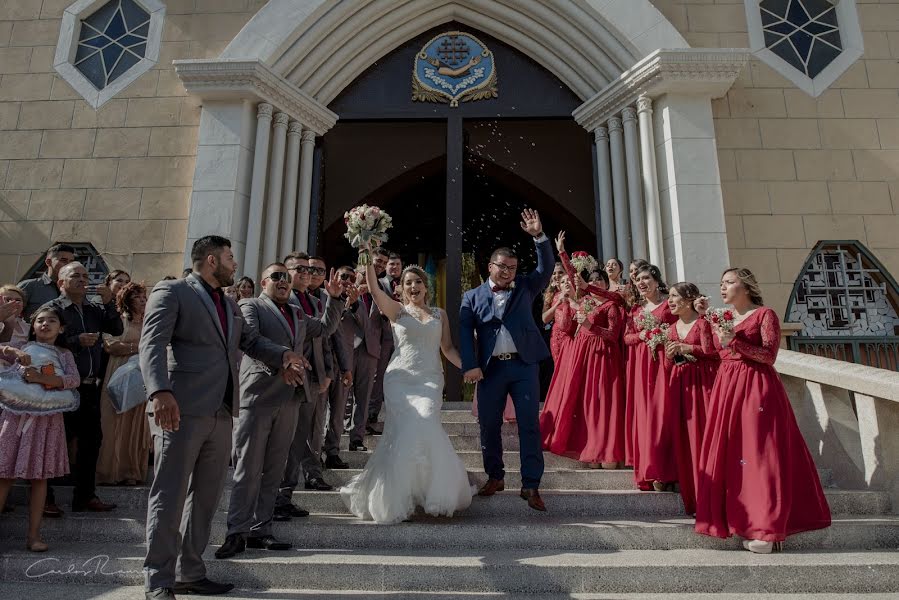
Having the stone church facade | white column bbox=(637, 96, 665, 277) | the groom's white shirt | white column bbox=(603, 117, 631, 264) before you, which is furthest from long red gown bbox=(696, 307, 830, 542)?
white column bbox=(603, 117, 631, 264)

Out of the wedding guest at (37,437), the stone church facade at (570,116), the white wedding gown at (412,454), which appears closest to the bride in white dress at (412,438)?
the white wedding gown at (412,454)

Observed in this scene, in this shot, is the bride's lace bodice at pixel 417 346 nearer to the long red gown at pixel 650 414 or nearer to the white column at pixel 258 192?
the long red gown at pixel 650 414

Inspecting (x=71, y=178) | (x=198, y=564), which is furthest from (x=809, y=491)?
(x=71, y=178)

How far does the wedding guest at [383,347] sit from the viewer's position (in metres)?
5.45

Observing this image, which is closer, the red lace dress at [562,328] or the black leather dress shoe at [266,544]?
the black leather dress shoe at [266,544]

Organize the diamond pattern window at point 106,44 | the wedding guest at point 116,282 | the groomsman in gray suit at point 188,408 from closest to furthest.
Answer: the groomsman in gray suit at point 188,408 < the wedding guest at point 116,282 < the diamond pattern window at point 106,44

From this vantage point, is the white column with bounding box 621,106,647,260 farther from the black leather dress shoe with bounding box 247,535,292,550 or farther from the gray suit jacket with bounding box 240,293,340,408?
the black leather dress shoe with bounding box 247,535,292,550

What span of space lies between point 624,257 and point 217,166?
4788 millimetres

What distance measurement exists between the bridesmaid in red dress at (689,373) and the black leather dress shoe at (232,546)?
2640 millimetres

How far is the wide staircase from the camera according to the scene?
9.59ft

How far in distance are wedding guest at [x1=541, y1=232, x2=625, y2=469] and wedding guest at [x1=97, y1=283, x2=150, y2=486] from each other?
3.05 metres

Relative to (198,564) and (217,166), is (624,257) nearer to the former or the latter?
(217,166)

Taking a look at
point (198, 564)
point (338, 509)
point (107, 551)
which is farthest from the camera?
point (338, 509)

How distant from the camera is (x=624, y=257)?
699cm
